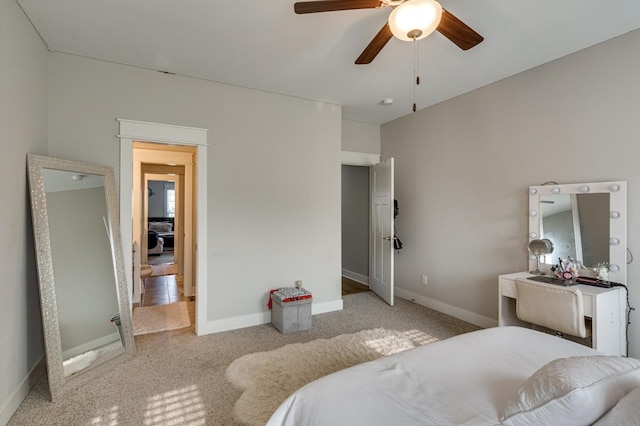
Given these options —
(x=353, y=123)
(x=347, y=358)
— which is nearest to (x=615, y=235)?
(x=347, y=358)

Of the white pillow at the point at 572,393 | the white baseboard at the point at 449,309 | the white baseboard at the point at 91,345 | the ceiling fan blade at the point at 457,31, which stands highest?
the ceiling fan blade at the point at 457,31

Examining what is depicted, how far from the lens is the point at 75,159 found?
2.82m

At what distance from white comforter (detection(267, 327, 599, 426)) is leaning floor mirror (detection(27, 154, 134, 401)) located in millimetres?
2008

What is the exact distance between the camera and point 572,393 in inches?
36.8

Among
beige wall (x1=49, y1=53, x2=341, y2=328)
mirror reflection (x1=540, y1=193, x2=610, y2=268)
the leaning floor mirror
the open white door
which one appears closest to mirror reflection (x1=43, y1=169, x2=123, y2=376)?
the leaning floor mirror

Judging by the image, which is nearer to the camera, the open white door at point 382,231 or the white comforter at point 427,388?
the white comforter at point 427,388

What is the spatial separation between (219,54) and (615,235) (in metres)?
3.55

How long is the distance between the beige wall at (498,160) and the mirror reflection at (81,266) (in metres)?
3.56

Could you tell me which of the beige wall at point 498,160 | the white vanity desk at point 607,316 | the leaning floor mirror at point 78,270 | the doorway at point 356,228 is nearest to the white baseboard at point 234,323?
the leaning floor mirror at point 78,270

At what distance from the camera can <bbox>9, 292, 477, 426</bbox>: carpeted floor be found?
1.98m

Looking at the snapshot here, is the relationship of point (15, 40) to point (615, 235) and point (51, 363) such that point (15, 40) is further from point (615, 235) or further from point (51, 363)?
point (615, 235)

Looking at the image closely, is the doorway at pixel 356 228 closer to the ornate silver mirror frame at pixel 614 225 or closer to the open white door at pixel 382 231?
the open white door at pixel 382 231

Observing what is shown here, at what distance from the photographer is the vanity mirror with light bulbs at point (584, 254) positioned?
2.25 metres

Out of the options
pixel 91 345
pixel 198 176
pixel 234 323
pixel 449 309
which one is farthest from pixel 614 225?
pixel 91 345
